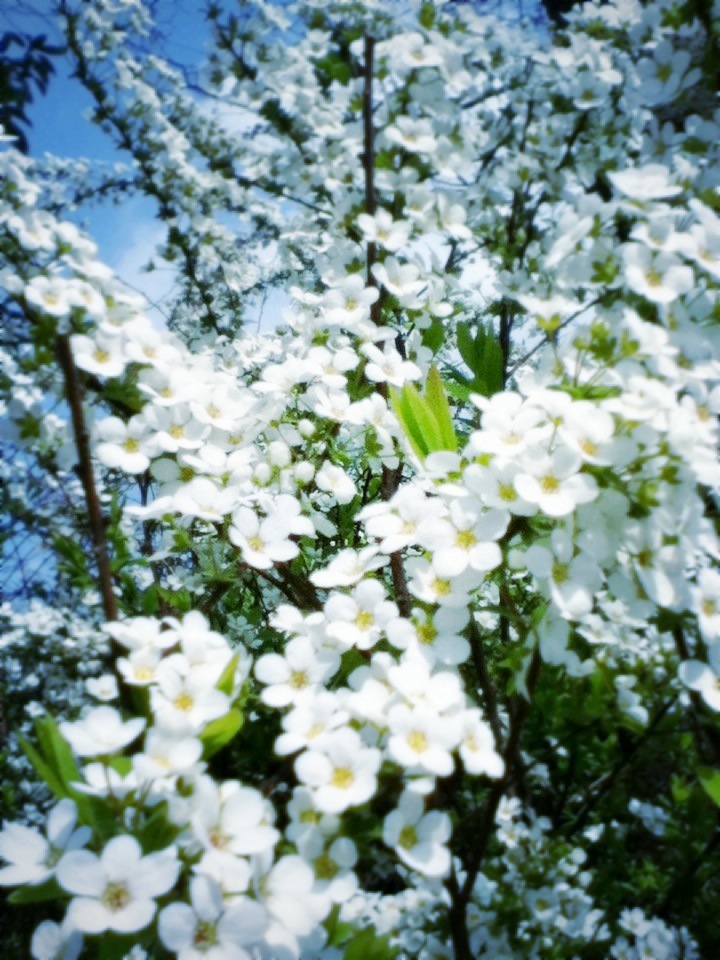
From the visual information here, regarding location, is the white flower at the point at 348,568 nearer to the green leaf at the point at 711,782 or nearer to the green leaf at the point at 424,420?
the green leaf at the point at 424,420

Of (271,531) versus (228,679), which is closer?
(228,679)

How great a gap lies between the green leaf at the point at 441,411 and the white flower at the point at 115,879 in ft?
2.43

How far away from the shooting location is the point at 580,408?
33.3 inches

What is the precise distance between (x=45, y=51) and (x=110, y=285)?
1.25 metres

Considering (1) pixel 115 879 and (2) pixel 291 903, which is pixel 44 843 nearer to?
(1) pixel 115 879

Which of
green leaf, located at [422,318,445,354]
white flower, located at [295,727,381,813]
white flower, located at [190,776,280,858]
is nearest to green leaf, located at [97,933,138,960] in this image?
white flower, located at [190,776,280,858]

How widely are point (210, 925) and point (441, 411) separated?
83 centimetres

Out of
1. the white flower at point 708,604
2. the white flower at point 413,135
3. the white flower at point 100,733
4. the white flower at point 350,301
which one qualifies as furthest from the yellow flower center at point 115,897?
the white flower at point 413,135

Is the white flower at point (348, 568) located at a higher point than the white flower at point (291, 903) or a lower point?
higher

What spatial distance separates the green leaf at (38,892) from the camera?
0.74 m

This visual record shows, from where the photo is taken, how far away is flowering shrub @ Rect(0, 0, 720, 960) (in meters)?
0.77

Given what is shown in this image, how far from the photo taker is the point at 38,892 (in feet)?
2.46

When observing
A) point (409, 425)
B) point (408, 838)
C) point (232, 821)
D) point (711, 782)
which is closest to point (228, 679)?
point (232, 821)

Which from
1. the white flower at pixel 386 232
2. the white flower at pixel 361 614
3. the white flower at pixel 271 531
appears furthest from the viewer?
the white flower at pixel 386 232
